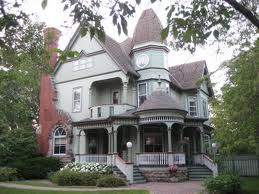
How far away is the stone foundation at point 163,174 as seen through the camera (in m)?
22.2

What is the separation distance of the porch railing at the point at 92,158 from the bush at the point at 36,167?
203cm

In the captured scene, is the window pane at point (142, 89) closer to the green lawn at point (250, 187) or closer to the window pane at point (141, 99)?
the window pane at point (141, 99)

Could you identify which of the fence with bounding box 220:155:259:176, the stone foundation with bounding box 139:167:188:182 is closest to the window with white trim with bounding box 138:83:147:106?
the stone foundation with bounding box 139:167:188:182

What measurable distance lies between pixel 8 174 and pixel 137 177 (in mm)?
8529

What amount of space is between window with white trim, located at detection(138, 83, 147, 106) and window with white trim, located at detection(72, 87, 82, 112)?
4945 millimetres

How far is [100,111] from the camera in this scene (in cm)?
2583

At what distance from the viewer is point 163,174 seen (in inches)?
888

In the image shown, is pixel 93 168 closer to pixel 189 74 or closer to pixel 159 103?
pixel 159 103

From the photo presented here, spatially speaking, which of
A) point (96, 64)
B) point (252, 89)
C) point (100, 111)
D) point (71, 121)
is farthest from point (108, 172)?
point (252, 89)

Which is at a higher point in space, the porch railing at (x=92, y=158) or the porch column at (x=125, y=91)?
the porch column at (x=125, y=91)

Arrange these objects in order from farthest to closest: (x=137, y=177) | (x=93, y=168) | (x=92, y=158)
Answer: (x=92, y=158) → (x=137, y=177) → (x=93, y=168)

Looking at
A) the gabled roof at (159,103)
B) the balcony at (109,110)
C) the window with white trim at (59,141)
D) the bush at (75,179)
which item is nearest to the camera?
the bush at (75,179)

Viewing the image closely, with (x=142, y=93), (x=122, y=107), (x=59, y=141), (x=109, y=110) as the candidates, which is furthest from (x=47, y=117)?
(x=142, y=93)

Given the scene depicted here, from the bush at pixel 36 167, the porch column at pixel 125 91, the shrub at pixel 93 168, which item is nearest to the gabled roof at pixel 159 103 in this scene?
the porch column at pixel 125 91
